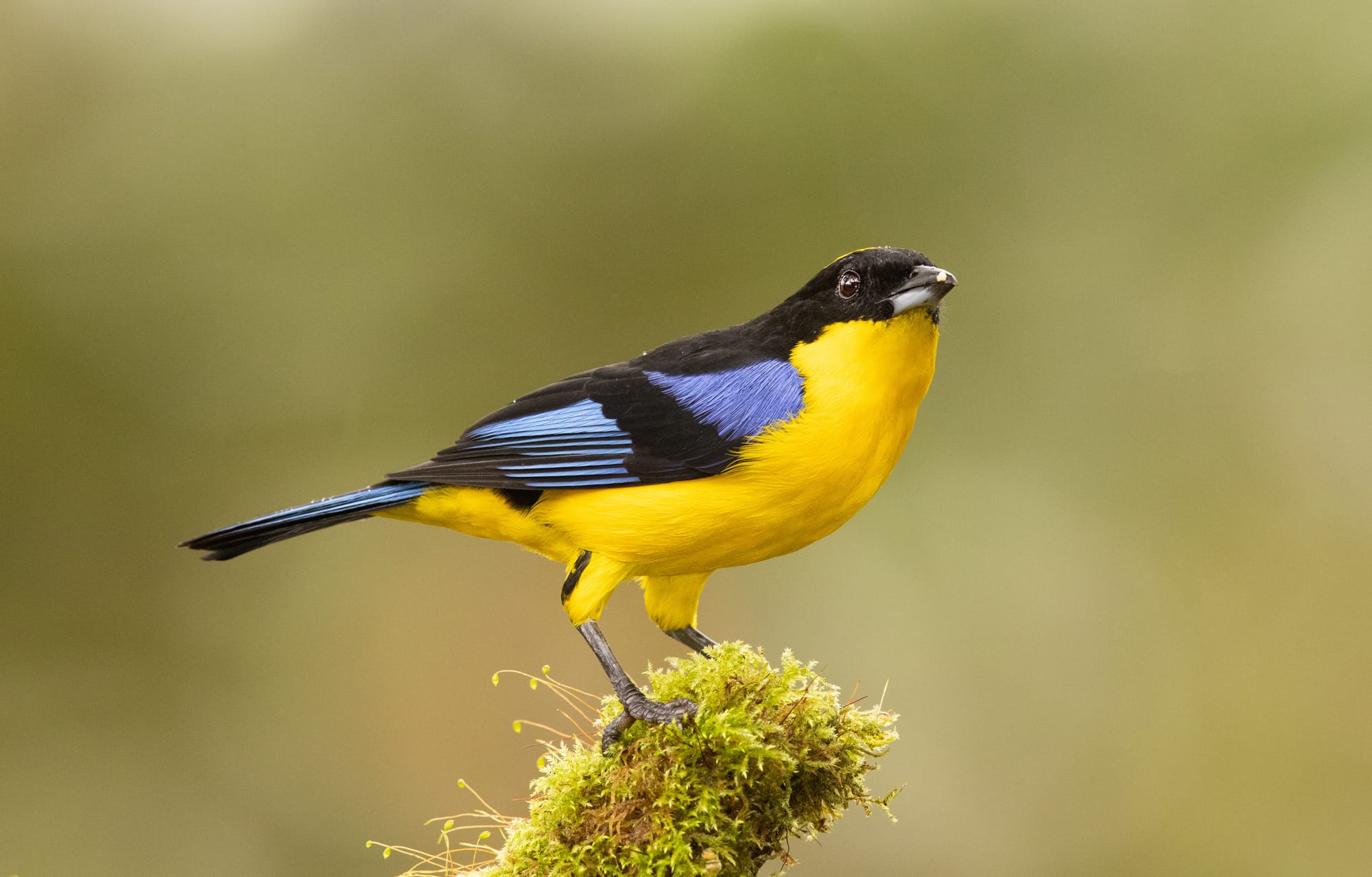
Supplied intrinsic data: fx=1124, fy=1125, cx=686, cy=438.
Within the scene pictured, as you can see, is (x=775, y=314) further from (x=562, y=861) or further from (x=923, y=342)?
(x=562, y=861)

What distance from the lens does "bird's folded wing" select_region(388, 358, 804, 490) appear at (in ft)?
12.5

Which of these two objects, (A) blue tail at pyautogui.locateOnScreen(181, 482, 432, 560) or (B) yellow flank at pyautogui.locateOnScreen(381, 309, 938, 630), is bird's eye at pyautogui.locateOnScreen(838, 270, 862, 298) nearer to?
(B) yellow flank at pyautogui.locateOnScreen(381, 309, 938, 630)

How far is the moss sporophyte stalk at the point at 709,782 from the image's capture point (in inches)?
129

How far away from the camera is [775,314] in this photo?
4.07 meters

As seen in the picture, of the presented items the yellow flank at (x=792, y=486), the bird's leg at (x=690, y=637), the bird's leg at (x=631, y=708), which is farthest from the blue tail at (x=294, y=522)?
the bird's leg at (x=690, y=637)

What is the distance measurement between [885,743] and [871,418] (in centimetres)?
104

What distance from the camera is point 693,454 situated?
12.6 feet

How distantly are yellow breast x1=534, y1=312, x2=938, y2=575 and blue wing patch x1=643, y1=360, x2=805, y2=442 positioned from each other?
4 centimetres

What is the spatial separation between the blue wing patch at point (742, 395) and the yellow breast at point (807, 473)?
0.14ft

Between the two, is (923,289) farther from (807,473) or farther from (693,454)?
(693,454)

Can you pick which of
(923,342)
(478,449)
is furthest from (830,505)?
(478,449)

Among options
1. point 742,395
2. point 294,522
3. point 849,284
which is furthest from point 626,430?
point 294,522

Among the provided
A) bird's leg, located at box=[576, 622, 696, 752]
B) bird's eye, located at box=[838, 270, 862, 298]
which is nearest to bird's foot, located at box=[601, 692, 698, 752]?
bird's leg, located at box=[576, 622, 696, 752]

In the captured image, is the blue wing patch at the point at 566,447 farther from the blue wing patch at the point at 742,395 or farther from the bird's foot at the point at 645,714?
the bird's foot at the point at 645,714
